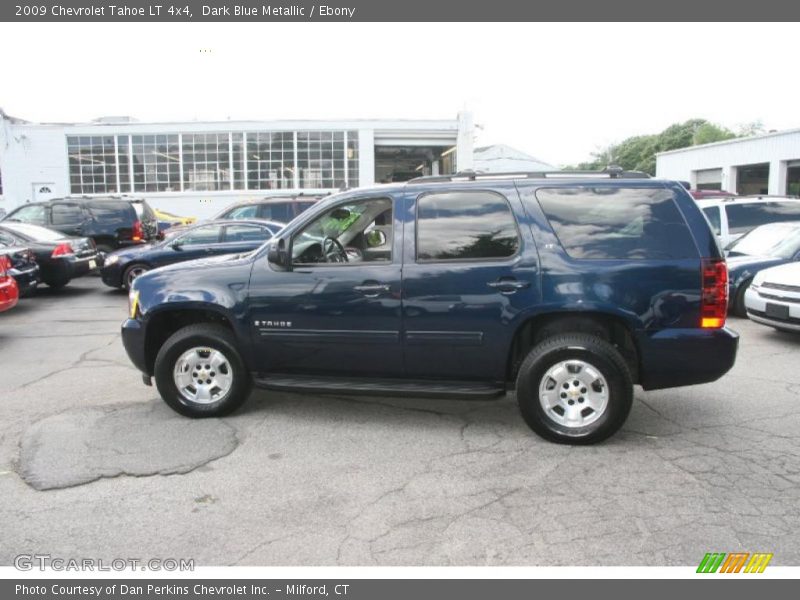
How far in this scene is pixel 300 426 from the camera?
16.8ft

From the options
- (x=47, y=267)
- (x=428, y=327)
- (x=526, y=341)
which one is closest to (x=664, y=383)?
(x=526, y=341)

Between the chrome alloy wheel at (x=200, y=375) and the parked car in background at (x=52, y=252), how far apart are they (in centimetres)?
848

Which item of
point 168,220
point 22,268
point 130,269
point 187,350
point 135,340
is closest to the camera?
point 187,350

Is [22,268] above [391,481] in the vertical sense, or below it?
above

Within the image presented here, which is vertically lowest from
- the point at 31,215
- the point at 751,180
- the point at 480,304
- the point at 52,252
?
the point at 52,252

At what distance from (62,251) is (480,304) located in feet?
34.3

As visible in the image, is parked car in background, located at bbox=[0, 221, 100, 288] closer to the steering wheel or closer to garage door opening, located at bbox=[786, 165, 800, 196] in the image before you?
the steering wheel

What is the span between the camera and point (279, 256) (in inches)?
199

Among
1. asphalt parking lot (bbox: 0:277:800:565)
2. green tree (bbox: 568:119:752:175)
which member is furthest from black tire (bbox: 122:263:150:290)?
green tree (bbox: 568:119:752:175)

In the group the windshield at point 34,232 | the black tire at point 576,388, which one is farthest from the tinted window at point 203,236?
the black tire at point 576,388

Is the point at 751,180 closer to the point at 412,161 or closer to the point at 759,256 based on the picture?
the point at 412,161

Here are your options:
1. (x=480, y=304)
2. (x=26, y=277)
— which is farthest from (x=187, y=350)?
(x=26, y=277)

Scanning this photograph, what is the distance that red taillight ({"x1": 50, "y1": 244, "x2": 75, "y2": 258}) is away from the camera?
40.2 feet

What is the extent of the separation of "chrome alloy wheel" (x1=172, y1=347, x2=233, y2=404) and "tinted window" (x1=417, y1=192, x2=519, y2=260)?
1.88m
